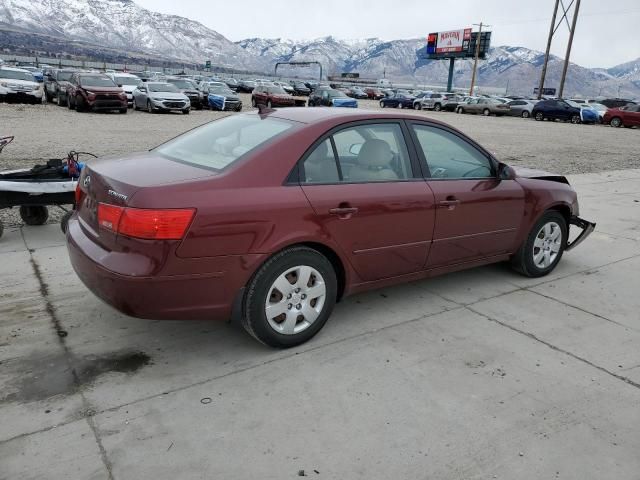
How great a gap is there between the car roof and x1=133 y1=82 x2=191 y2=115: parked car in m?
20.8

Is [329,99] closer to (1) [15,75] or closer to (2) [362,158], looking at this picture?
(1) [15,75]

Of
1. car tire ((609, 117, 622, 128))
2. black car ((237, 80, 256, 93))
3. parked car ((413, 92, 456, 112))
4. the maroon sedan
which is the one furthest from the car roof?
black car ((237, 80, 256, 93))

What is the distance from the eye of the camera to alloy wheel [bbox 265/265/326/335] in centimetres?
343

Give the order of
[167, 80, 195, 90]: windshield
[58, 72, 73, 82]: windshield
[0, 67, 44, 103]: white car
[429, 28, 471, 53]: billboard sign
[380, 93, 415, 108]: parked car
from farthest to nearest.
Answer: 1. [429, 28, 471, 53]: billboard sign
2. [380, 93, 415, 108]: parked car
3. [167, 80, 195, 90]: windshield
4. [58, 72, 73, 82]: windshield
5. [0, 67, 44, 103]: white car

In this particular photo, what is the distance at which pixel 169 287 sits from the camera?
3059 mm

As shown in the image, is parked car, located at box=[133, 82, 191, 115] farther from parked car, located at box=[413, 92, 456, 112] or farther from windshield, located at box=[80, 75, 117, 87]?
parked car, located at box=[413, 92, 456, 112]

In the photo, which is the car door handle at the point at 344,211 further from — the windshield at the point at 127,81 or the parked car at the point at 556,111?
the parked car at the point at 556,111

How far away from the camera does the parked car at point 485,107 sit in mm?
38344

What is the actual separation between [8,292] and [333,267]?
2638 mm

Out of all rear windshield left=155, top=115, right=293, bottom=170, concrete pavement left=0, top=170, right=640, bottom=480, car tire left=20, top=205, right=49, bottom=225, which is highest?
rear windshield left=155, top=115, right=293, bottom=170

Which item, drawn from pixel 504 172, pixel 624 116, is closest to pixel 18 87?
pixel 504 172

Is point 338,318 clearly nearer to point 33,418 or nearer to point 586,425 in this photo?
point 586,425

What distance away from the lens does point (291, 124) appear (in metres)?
3.72

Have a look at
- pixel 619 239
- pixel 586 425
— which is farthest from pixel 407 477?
pixel 619 239
